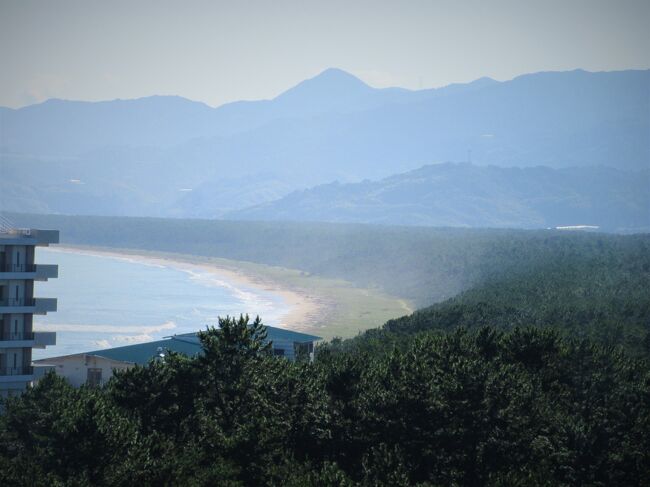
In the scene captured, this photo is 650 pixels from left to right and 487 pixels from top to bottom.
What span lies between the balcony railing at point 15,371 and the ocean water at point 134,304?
26.9m

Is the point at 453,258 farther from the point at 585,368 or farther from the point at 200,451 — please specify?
the point at 200,451

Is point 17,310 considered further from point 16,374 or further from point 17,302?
point 16,374

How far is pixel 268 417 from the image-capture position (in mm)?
40250

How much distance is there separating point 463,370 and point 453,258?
144230 mm

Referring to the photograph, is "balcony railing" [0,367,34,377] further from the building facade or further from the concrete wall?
the concrete wall

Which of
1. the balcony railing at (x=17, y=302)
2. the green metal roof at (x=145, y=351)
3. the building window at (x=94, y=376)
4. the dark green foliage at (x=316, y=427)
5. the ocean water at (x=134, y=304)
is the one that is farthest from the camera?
the ocean water at (x=134, y=304)

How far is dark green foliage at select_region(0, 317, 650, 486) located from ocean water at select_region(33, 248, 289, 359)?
3612 cm

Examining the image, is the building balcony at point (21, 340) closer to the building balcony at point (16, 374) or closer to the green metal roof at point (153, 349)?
the building balcony at point (16, 374)

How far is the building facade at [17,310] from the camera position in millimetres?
49250

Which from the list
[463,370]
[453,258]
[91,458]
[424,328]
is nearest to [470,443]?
[463,370]

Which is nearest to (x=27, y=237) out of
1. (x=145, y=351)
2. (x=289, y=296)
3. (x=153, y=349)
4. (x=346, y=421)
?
(x=145, y=351)

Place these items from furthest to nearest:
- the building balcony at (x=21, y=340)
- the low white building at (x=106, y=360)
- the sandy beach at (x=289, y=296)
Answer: the sandy beach at (x=289, y=296), the low white building at (x=106, y=360), the building balcony at (x=21, y=340)

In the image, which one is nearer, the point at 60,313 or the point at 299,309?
the point at 60,313

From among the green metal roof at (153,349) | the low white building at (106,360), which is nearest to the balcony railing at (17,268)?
the low white building at (106,360)
